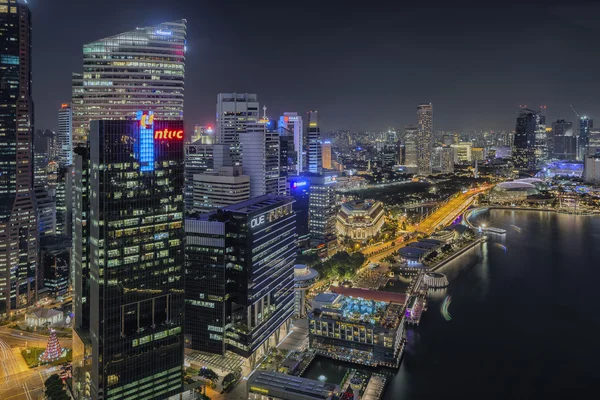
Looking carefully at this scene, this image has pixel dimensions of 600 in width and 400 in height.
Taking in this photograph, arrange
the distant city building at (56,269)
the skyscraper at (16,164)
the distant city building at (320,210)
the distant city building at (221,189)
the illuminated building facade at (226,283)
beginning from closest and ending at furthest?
the illuminated building facade at (226,283) → the skyscraper at (16,164) → the distant city building at (56,269) → the distant city building at (221,189) → the distant city building at (320,210)

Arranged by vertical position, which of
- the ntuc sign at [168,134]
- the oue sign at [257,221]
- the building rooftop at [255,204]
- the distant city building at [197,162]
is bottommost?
the oue sign at [257,221]

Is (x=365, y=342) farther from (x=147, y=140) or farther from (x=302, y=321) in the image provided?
(x=147, y=140)

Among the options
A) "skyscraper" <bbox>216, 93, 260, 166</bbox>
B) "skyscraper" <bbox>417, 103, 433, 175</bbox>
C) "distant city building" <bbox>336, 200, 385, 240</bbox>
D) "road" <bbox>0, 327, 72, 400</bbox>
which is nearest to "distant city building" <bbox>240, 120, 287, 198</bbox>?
"skyscraper" <bbox>216, 93, 260, 166</bbox>

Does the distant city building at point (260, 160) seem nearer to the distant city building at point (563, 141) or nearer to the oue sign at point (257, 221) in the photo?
the oue sign at point (257, 221)

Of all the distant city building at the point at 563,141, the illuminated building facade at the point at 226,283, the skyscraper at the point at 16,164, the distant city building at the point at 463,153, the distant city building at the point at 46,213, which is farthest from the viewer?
the distant city building at the point at 463,153

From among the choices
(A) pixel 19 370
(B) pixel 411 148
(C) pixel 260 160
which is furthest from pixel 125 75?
(B) pixel 411 148

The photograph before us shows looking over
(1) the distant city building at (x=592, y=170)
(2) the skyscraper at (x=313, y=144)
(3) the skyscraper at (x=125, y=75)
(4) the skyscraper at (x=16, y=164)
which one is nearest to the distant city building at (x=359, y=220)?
(2) the skyscraper at (x=313, y=144)
